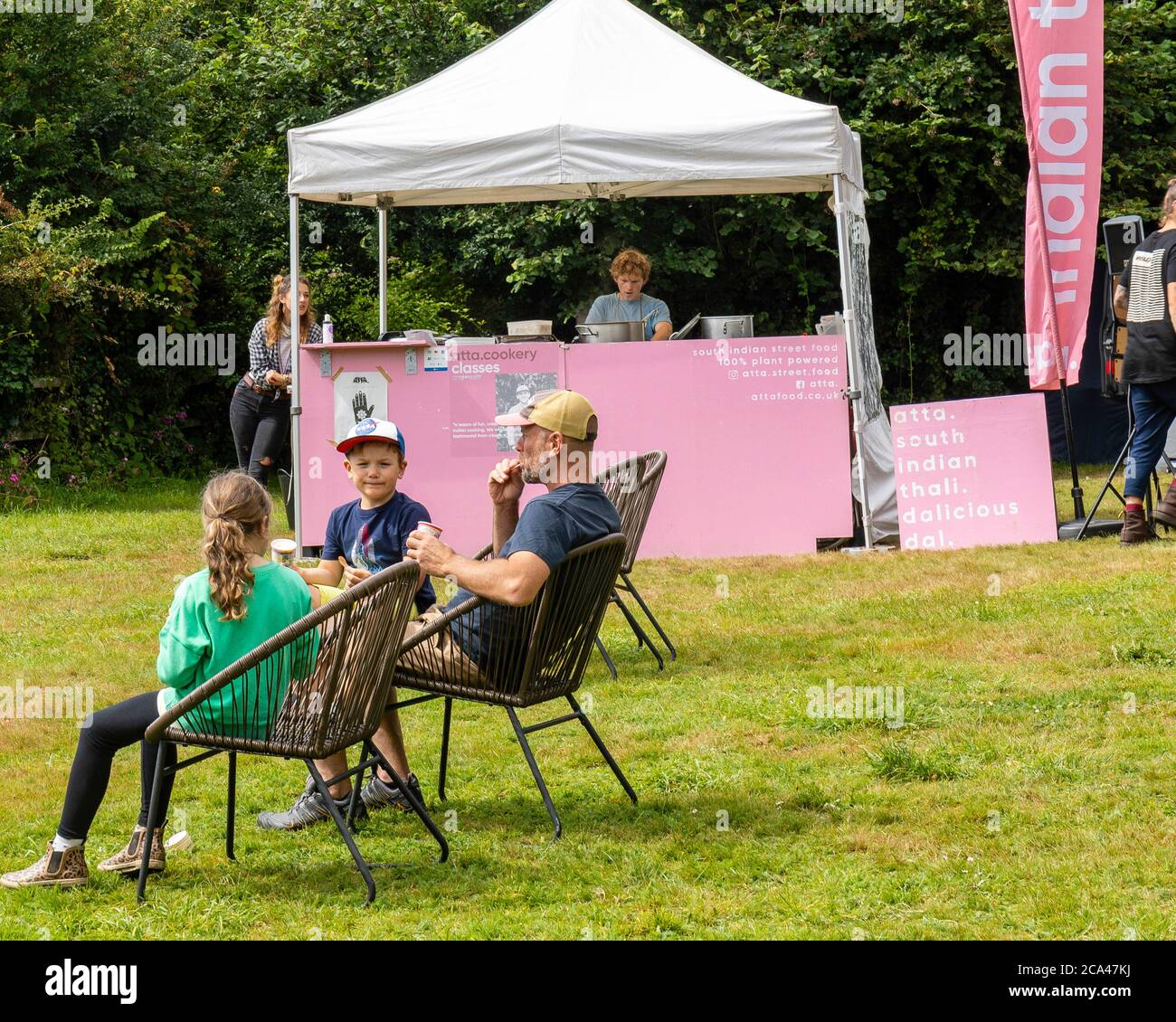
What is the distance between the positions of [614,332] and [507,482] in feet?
17.9

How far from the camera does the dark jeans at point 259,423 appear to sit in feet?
37.6

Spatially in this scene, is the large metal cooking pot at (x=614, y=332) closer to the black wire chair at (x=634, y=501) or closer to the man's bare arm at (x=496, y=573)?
the black wire chair at (x=634, y=501)

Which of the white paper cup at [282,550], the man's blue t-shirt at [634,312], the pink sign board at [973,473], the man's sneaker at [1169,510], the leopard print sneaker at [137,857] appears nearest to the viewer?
the leopard print sneaker at [137,857]

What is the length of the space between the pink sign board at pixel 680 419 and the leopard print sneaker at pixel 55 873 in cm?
568

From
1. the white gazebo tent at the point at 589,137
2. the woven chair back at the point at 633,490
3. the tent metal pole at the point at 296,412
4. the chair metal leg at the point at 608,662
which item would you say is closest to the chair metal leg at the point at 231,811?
the chair metal leg at the point at 608,662

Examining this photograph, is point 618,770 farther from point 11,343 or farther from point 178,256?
point 178,256

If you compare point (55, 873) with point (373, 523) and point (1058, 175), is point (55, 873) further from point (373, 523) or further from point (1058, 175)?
point (1058, 175)

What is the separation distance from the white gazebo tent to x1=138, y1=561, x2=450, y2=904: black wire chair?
229 inches

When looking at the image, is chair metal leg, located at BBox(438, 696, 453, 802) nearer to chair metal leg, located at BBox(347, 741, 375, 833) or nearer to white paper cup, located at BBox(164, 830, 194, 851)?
chair metal leg, located at BBox(347, 741, 375, 833)

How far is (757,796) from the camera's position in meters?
4.90

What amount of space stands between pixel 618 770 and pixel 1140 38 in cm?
1468

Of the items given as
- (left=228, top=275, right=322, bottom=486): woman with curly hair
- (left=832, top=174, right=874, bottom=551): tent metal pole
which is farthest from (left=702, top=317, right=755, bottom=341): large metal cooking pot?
(left=228, top=275, right=322, bottom=486): woman with curly hair
